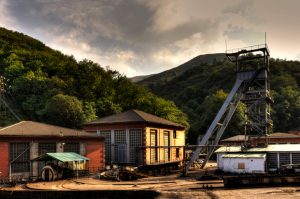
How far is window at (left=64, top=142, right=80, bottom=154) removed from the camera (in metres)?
42.8

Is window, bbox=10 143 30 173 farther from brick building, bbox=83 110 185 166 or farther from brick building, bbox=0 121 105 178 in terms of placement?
brick building, bbox=83 110 185 166

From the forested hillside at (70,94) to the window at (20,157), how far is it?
31.3 m

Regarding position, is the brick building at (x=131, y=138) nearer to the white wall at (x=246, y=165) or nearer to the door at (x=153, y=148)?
the door at (x=153, y=148)

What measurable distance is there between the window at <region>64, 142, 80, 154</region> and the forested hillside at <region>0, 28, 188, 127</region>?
2767 centimetres

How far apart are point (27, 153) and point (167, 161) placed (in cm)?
2034

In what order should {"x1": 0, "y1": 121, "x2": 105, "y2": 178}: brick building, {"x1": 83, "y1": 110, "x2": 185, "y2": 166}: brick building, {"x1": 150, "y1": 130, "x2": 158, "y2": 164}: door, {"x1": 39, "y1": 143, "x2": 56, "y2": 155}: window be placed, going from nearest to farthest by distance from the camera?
{"x1": 0, "y1": 121, "x2": 105, "y2": 178}: brick building < {"x1": 39, "y1": 143, "x2": 56, "y2": 155}: window < {"x1": 83, "y1": 110, "x2": 185, "y2": 166}: brick building < {"x1": 150, "y1": 130, "x2": 158, "y2": 164}: door

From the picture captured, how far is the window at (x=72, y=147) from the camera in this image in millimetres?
42781

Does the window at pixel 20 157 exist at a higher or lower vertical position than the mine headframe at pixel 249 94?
lower

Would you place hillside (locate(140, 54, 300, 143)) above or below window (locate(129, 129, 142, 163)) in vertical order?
above

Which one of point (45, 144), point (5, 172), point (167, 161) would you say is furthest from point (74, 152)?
point (167, 161)

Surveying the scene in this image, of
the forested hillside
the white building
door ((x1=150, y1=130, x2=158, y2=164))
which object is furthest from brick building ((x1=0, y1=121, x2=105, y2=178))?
the forested hillside

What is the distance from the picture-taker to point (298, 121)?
114 metres

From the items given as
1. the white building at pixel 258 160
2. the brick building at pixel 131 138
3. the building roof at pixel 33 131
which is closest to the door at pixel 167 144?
the brick building at pixel 131 138

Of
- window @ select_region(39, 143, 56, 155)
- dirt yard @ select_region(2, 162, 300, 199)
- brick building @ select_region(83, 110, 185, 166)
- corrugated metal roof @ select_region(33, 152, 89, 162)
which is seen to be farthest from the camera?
brick building @ select_region(83, 110, 185, 166)
